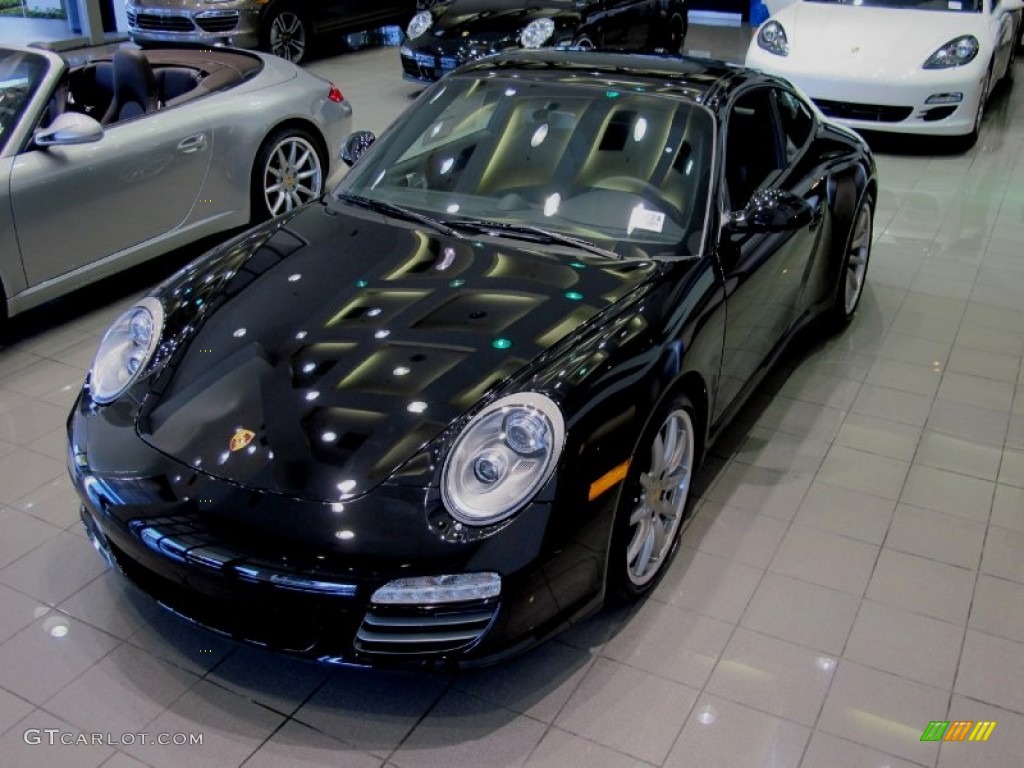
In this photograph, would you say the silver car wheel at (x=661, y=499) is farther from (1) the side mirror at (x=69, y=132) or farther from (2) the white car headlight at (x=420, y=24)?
(2) the white car headlight at (x=420, y=24)

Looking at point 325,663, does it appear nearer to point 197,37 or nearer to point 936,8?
point 936,8

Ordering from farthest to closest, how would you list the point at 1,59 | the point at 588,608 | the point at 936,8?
the point at 936,8 < the point at 1,59 < the point at 588,608

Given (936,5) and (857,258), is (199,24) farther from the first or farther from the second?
(857,258)

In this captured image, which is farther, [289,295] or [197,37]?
[197,37]

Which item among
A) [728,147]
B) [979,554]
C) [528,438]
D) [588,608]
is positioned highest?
[728,147]

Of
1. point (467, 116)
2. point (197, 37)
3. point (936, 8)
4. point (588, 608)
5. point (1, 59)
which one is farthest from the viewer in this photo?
point (197, 37)

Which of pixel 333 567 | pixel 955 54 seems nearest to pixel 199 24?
pixel 955 54

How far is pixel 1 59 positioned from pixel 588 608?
12.0ft

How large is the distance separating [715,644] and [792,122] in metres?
2.06

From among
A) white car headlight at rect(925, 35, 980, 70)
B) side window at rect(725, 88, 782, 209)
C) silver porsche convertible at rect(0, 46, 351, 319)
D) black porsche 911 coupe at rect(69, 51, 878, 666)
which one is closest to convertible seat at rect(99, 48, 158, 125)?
silver porsche convertible at rect(0, 46, 351, 319)

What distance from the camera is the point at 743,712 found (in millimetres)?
2477

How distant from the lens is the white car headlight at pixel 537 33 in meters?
7.79

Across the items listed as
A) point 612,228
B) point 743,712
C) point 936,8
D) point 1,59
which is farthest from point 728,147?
point 936,8

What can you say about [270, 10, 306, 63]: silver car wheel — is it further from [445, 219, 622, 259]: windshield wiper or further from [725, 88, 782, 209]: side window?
[445, 219, 622, 259]: windshield wiper
